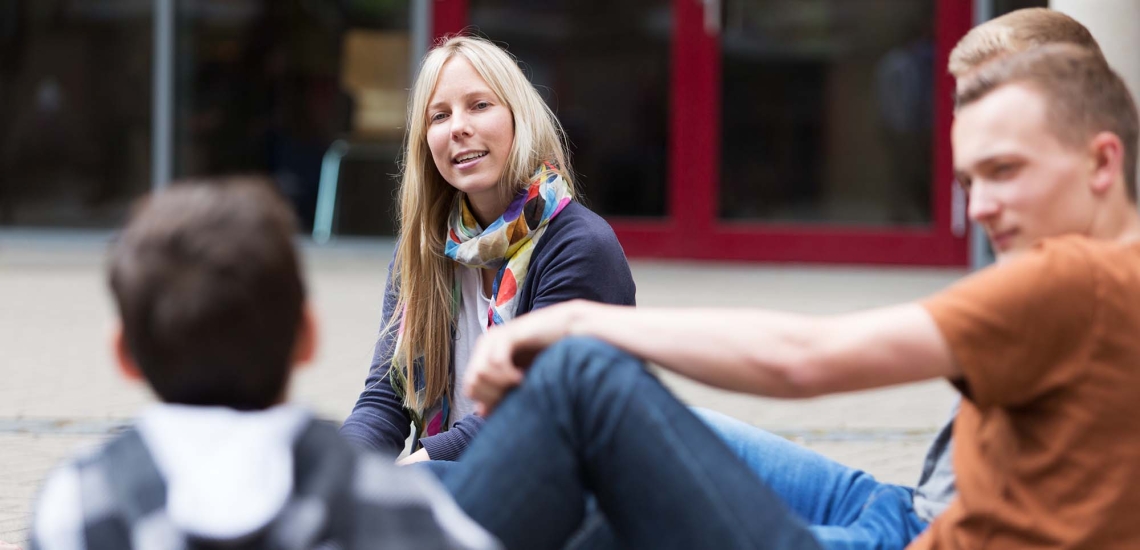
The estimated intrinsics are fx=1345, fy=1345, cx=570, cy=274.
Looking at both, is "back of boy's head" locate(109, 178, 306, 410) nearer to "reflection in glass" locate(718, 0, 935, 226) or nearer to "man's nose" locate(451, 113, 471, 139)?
"man's nose" locate(451, 113, 471, 139)

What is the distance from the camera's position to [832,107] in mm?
8430

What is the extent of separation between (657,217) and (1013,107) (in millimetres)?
7038

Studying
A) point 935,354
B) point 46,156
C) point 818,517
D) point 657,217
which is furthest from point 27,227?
point 935,354

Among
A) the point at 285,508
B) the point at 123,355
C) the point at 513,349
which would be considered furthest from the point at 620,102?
the point at 285,508

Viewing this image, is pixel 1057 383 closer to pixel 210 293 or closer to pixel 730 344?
pixel 730 344

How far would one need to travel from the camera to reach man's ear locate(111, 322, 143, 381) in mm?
1535

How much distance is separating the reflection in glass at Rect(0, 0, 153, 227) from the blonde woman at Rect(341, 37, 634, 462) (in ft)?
23.0

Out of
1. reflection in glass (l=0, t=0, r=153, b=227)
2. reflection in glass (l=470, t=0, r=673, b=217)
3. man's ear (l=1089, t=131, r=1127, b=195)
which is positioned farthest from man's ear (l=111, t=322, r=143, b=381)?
reflection in glass (l=0, t=0, r=153, b=227)

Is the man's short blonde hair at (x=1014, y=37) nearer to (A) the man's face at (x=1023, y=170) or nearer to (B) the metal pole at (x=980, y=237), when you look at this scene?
(A) the man's face at (x=1023, y=170)

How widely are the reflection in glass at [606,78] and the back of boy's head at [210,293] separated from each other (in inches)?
278

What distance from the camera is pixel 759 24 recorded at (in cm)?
838

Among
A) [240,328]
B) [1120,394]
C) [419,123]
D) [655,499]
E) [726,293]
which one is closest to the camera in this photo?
[240,328]

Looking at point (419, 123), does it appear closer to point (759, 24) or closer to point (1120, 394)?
point (1120, 394)

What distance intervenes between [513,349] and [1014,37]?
1.11m
